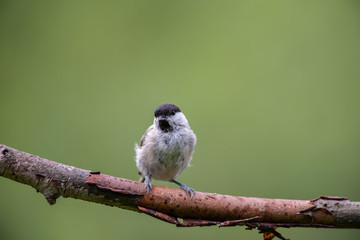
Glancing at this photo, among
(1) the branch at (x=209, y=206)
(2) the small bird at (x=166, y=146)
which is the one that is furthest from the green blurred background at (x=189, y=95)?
(1) the branch at (x=209, y=206)

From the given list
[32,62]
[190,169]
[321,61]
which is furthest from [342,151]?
[32,62]

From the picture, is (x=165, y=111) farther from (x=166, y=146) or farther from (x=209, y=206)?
(x=209, y=206)

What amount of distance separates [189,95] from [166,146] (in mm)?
1209

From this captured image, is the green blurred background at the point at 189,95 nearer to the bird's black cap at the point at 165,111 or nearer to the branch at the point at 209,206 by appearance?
the bird's black cap at the point at 165,111

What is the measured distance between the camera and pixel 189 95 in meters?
3.46

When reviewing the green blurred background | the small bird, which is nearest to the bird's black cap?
the small bird

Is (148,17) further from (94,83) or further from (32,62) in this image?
(32,62)

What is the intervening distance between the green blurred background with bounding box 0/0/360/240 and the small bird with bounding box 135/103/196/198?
626 mm

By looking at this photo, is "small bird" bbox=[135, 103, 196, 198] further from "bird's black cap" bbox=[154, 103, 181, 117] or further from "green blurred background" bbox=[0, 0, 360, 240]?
"green blurred background" bbox=[0, 0, 360, 240]

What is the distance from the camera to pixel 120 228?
298 cm

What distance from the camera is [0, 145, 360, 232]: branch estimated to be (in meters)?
1.56

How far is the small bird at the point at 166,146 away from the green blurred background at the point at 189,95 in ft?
2.05

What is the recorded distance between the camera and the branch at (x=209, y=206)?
1.56 m

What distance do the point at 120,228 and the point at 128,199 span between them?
1.51 metres
